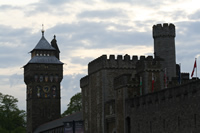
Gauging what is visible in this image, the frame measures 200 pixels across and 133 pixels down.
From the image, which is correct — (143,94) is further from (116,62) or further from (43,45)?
(43,45)

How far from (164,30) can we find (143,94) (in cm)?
1105

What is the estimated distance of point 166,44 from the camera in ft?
212

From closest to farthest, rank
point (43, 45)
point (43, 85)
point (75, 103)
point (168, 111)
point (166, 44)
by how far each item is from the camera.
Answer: point (168, 111) < point (166, 44) < point (43, 85) < point (75, 103) < point (43, 45)

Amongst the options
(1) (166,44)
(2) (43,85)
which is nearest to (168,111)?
(1) (166,44)

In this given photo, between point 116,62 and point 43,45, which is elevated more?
point 43,45

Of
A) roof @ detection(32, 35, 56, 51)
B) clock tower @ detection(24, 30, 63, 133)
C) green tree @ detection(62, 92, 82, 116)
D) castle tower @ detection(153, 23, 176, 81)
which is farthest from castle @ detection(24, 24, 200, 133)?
roof @ detection(32, 35, 56, 51)

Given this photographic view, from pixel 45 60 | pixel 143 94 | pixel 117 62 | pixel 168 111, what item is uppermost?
pixel 45 60

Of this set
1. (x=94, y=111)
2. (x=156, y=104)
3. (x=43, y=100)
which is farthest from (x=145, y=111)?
(x=43, y=100)

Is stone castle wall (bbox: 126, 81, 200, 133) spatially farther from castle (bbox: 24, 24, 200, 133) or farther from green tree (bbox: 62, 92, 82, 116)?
green tree (bbox: 62, 92, 82, 116)

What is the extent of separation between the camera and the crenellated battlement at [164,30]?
64375 mm

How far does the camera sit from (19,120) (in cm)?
12556

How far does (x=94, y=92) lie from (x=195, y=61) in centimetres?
2155

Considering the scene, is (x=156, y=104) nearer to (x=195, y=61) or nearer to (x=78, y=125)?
(x=195, y=61)

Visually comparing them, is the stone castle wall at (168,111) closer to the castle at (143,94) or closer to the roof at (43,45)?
the castle at (143,94)
